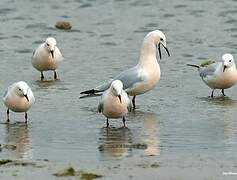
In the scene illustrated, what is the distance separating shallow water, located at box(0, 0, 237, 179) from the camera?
31.6 feet

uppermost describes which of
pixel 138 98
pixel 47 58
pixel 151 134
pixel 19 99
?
pixel 19 99

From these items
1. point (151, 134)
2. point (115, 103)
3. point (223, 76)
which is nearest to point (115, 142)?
point (151, 134)

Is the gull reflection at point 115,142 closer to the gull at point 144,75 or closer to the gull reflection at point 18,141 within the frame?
the gull reflection at point 18,141

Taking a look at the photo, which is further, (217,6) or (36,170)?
(217,6)

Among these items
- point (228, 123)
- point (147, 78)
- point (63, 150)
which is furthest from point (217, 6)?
point (63, 150)

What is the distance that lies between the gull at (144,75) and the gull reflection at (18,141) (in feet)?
5.80

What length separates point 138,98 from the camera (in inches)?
544

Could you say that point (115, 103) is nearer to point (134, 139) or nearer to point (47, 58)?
point (134, 139)

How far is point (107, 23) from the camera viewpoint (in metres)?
21.5

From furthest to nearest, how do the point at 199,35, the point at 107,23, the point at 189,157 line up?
the point at 107,23
the point at 199,35
the point at 189,157

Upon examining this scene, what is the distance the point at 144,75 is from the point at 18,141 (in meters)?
3.07

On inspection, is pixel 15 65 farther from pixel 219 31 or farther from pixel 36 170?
pixel 36 170

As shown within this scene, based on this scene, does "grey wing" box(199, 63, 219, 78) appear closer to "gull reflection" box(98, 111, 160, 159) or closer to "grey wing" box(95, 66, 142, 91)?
"grey wing" box(95, 66, 142, 91)

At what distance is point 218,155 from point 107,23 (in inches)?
475
